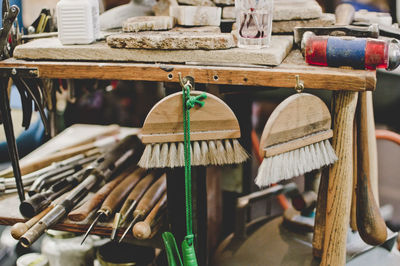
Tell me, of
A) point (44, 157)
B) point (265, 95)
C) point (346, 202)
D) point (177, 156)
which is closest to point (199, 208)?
point (177, 156)

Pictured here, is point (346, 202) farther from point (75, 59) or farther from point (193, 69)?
point (75, 59)

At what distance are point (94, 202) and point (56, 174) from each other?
0.32 m

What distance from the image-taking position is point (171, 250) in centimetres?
118

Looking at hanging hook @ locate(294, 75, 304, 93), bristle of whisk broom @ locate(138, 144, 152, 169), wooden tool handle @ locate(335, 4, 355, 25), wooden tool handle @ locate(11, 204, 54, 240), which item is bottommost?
wooden tool handle @ locate(11, 204, 54, 240)

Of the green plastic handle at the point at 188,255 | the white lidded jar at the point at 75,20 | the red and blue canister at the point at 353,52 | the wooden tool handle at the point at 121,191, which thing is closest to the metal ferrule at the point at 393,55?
the red and blue canister at the point at 353,52

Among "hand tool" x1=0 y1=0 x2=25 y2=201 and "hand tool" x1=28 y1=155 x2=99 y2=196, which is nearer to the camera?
"hand tool" x1=0 y1=0 x2=25 y2=201

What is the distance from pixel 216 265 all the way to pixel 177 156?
1.97ft

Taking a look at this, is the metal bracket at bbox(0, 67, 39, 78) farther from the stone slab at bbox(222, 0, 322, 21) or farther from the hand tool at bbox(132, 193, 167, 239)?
the stone slab at bbox(222, 0, 322, 21)

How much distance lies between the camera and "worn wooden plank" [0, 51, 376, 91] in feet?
3.16

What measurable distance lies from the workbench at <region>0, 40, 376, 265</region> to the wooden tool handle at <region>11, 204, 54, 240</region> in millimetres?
63

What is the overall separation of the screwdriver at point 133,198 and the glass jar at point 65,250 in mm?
327

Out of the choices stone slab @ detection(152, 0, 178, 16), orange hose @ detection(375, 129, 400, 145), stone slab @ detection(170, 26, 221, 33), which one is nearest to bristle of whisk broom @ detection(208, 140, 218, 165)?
stone slab @ detection(170, 26, 221, 33)

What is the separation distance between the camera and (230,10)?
4.59ft

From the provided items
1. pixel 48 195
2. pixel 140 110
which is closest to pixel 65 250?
pixel 48 195
